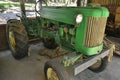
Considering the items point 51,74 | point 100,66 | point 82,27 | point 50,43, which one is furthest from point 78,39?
point 50,43

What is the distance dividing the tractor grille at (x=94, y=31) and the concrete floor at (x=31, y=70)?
Answer: 2.76ft

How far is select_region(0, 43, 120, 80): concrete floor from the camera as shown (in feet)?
8.71

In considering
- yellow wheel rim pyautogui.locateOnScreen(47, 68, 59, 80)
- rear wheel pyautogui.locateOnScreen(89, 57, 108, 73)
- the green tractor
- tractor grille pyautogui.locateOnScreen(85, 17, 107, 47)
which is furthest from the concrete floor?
tractor grille pyautogui.locateOnScreen(85, 17, 107, 47)

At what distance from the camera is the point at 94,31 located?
209 cm

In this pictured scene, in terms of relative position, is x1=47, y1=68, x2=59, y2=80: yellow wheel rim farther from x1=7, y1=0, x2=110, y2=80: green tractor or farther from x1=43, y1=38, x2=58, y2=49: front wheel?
x1=43, y1=38, x2=58, y2=49: front wheel

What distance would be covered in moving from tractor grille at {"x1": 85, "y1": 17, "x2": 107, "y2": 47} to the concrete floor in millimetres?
840

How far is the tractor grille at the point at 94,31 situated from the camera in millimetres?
2016

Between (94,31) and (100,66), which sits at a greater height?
(94,31)

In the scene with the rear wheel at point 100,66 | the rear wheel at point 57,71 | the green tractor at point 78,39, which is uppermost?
the green tractor at point 78,39

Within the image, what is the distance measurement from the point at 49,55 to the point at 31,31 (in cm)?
77

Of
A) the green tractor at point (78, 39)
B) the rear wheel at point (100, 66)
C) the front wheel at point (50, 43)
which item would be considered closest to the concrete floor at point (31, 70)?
the rear wheel at point (100, 66)

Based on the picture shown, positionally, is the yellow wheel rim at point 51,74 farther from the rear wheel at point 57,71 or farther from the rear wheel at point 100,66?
the rear wheel at point 100,66

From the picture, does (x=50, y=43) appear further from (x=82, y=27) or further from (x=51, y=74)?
(x=82, y=27)

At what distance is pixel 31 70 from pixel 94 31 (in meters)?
1.54
